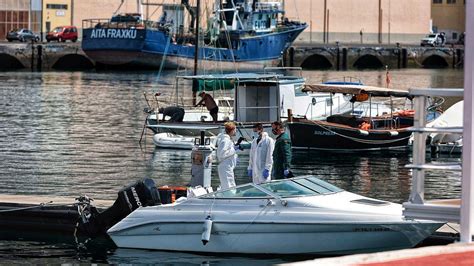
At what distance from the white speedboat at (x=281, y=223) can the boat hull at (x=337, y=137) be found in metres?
20.0

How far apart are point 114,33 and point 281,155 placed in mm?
78097

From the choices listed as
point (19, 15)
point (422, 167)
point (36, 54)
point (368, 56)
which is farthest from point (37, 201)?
point (368, 56)

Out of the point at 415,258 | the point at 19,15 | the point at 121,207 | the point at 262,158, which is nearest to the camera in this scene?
the point at 415,258

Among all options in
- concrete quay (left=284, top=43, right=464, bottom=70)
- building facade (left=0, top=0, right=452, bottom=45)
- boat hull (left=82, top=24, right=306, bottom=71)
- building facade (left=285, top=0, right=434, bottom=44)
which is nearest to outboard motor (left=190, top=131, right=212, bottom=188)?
boat hull (left=82, top=24, right=306, bottom=71)

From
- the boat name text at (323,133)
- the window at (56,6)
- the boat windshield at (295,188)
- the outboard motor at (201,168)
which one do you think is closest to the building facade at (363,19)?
the window at (56,6)

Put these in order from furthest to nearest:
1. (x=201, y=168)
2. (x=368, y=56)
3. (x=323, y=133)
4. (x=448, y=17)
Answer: (x=448, y=17) < (x=368, y=56) < (x=323, y=133) < (x=201, y=168)

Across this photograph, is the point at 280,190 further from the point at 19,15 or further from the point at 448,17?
the point at 448,17

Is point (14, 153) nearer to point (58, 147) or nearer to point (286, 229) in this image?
point (58, 147)

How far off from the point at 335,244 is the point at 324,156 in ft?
67.1

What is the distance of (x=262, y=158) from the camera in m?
22.4

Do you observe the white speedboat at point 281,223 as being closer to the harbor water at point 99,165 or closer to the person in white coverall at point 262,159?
the harbor water at point 99,165

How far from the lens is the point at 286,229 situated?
66.3 ft

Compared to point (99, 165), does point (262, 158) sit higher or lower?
higher

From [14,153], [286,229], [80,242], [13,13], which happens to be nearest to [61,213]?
[80,242]
